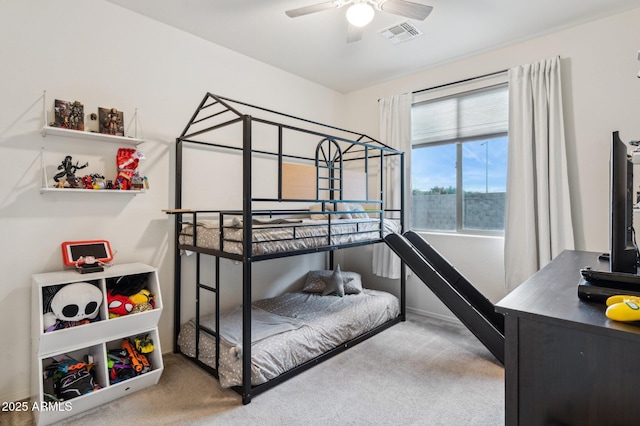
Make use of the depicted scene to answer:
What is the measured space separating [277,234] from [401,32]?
1.96 meters

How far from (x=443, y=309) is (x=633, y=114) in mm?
2250

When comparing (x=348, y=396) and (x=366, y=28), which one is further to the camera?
(x=366, y=28)

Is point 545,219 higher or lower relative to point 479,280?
higher

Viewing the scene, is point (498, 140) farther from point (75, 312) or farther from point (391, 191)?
point (75, 312)

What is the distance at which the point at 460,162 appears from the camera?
11.3 feet

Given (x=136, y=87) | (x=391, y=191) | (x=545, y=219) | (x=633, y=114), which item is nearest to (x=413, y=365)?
(x=545, y=219)

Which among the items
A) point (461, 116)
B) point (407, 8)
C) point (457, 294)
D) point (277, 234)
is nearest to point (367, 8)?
point (407, 8)

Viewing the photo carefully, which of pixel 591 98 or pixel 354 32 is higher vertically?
pixel 354 32

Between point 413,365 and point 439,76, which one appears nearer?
point 413,365

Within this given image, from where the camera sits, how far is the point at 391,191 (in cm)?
372

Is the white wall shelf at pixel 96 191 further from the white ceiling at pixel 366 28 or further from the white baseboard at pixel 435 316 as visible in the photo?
the white baseboard at pixel 435 316

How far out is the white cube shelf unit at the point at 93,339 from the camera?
1.86 meters

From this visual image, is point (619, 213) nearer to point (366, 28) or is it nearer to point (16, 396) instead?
point (366, 28)

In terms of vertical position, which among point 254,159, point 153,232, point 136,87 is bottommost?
point 153,232
